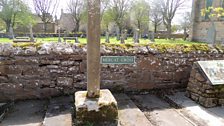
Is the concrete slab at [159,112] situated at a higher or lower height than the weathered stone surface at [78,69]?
lower

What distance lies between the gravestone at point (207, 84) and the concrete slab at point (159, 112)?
68cm

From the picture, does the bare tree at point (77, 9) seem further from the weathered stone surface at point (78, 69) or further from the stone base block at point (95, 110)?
the stone base block at point (95, 110)

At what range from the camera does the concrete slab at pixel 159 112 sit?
123 inches

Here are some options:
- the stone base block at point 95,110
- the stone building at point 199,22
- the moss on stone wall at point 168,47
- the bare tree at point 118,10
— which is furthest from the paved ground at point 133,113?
the bare tree at point 118,10

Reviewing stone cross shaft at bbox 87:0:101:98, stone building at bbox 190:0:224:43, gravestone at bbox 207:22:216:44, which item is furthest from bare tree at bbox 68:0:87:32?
stone cross shaft at bbox 87:0:101:98

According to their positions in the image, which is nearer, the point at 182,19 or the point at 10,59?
the point at 10,59

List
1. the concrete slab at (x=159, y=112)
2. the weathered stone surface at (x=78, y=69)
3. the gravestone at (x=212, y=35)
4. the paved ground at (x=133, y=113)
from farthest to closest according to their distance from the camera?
the gravestone at (x=212, y=35) < the weathered stone surface at (x=78, y=69) < the concrete slab at (x=159, y=112) < the paved ground at (x=133, y=113)

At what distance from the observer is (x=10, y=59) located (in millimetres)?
3633

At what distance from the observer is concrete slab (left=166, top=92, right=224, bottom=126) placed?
3212 mm

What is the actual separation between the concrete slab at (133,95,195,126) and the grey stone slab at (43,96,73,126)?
4.16 feet

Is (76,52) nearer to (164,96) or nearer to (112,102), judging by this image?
(112,102)

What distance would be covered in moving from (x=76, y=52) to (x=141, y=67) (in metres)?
1.39

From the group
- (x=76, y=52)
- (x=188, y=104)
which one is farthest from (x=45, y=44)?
(x=188, y=104)

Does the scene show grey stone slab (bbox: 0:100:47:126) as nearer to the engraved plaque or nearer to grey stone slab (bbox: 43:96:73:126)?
grey stone slab (bbox: 43:96:73:126)
